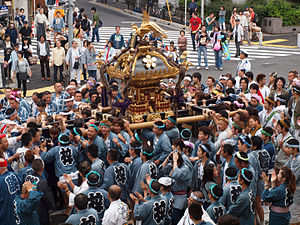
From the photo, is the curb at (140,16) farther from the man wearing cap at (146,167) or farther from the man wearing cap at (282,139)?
the man wearing cap at (146,167)

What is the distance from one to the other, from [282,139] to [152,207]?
151 inches

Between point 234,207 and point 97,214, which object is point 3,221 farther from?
point 234,207

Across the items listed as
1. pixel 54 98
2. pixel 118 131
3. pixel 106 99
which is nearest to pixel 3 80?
pixel 54 98

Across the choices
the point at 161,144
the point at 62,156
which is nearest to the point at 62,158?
the point at 62,156

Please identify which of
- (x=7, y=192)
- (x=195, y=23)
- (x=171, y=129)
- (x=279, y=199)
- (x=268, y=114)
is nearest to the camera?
(x=279, y=199)

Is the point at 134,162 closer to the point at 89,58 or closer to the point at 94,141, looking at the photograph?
the point at 94,141

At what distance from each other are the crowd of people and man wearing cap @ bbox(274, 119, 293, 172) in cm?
2

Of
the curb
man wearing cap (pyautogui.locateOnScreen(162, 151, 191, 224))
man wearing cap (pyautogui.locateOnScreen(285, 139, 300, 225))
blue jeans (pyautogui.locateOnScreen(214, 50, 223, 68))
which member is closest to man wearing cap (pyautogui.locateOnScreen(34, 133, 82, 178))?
man wearing cap (pyautogui.locateOnScreen(162, 151, 191, 224))

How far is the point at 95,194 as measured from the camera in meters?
8.04

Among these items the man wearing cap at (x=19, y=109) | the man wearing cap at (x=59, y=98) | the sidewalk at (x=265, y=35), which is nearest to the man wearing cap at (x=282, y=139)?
the man wearing cap at (x=59, y=98)

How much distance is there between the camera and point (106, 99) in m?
12.5

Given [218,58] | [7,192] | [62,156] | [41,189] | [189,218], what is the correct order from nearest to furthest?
[189,218] → [7,192] → [41,189] → [62,156] → [218,58]

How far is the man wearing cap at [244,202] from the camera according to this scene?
8125 millimetres

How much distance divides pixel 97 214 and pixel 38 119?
4.81m
